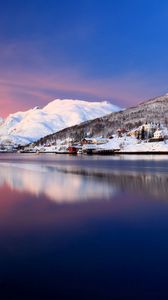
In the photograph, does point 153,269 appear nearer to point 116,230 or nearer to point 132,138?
point 116,230

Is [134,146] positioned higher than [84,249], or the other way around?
[134,146]

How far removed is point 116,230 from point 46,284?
2.64m

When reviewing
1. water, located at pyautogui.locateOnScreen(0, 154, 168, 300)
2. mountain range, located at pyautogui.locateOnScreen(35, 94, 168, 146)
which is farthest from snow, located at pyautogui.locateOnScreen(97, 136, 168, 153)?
water, located at pyautogui.locateOnScreen(0, 154, 168, 300)

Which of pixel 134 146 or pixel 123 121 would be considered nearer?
pixel 134 146

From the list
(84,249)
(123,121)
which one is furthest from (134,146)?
(84,249)

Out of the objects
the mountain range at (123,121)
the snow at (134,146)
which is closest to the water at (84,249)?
the snow at (134,146)

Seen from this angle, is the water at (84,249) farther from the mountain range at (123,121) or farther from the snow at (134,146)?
the mountain range at (123,121)

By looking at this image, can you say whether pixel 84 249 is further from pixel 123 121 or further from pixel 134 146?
pixel 123 121

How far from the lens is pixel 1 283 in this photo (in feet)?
13.0

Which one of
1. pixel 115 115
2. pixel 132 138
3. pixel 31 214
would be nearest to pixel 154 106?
pixel 115 115

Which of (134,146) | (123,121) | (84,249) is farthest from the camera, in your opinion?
(123,121)

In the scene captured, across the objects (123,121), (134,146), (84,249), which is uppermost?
(123,121)

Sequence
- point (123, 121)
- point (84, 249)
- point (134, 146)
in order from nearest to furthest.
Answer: point (84, 249)
point (134, 146)
point (123, 121)

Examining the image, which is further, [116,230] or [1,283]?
[116,230]
